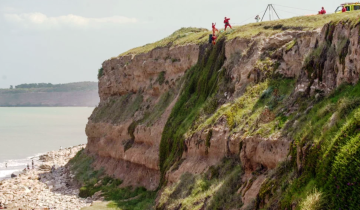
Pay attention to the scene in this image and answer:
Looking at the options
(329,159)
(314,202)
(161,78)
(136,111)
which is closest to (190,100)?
(161,78)

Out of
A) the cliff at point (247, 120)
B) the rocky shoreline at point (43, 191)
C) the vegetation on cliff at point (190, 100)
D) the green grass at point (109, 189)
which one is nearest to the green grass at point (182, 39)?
the cliff at point (247, 120)

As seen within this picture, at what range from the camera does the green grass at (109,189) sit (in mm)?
30598

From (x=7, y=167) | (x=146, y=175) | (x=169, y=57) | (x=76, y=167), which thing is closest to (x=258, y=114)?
(x=146, y=175)

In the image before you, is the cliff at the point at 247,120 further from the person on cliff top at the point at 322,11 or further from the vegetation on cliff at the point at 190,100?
the person on cliff top at the point at 322,11

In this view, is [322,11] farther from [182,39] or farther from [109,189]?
[109,189]

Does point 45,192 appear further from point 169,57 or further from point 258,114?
point 258,114

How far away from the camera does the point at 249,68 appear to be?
2619cm

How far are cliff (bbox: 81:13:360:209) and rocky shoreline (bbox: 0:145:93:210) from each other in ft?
10.7

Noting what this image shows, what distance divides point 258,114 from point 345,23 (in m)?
5.48

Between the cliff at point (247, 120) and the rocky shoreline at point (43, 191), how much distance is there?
3.26 meters

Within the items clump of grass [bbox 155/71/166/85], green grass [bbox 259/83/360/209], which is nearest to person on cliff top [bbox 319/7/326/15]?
clump of grass [bbox 155/71/166/85]

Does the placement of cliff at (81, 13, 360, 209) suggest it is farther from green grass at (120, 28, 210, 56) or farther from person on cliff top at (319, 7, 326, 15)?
person on cliff top at (319, 7, 326, 15)

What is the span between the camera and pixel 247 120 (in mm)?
21812

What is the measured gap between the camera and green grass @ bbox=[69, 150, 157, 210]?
30.6m
